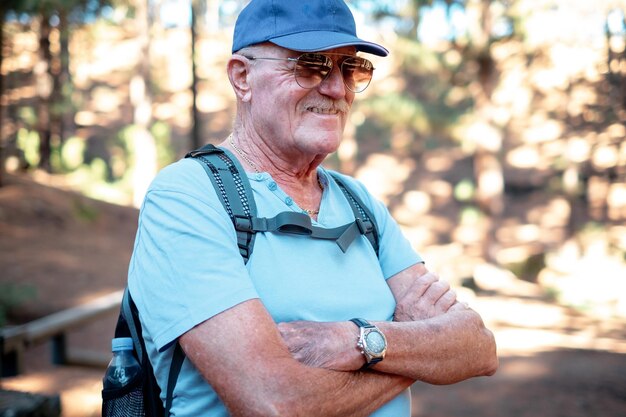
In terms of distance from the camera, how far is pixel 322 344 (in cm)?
170

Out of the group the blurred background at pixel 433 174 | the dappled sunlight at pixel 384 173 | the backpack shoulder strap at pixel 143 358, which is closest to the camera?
the backpack shoulder strap at pixel 143 358

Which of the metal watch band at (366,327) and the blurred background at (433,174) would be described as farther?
the blurred background at (433,174)

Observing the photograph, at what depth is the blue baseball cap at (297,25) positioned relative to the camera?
6.39 ft

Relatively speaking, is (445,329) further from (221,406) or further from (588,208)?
(588,208)

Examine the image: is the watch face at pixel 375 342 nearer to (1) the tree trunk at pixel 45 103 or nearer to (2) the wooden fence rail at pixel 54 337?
(2) the wooden fence rail at pixel 54 337

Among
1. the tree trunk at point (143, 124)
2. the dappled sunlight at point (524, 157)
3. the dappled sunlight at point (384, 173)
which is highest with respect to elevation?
the tree trunk at point (143, 124)

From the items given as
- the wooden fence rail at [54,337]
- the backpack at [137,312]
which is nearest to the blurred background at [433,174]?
the wooden fence rail at [54,337]

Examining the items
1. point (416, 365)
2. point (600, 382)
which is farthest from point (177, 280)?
point (600, 382)

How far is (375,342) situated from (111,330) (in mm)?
8231

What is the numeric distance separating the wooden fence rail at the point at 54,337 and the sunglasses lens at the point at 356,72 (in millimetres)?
4238

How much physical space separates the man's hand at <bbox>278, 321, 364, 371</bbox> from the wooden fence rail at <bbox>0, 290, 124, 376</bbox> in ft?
14.1

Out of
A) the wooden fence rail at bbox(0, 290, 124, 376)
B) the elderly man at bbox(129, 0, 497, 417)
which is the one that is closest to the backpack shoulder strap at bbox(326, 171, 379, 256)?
the elderly man at bbox(129, 0, 497, 417)

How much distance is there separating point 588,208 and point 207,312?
24675 millimetres

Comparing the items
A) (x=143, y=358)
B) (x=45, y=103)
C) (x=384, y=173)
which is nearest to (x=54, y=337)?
A: (x=143, y=358)
